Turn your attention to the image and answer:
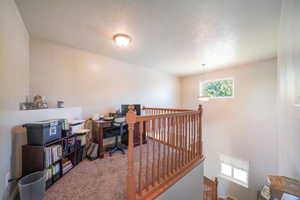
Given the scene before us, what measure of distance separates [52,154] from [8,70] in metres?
1.28

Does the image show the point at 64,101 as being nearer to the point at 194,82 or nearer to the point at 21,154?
the point at 21,154

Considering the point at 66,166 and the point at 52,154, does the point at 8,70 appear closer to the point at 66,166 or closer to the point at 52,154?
the point at 52,154

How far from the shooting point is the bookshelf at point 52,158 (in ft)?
5.32

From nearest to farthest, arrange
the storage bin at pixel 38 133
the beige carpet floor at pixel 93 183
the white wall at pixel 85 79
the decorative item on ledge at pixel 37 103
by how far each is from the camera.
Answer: the beige carpet floor at pixel 93 183
the storage bin at pixel 38 133
the decorative item on ledge at pixel 37 103
the white wall at pixel 85 79

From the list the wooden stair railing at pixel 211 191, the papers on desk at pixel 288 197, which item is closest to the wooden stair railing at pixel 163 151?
the papers on desk at pixel 288 197

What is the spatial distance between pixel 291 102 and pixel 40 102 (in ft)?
13.3

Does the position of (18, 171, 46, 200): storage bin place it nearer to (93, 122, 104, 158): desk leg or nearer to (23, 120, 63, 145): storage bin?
(23, 120, 63, 145): storage bin

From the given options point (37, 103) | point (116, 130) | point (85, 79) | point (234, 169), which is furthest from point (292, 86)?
point (234, 169)

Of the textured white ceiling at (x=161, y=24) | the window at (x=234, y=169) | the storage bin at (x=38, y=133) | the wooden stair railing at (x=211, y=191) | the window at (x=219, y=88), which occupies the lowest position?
the wooden stair railing at (x=211, y=191)

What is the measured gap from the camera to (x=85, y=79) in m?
2.98

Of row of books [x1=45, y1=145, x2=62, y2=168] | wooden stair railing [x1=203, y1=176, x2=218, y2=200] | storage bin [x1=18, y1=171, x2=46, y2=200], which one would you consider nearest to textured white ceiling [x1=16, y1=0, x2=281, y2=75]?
row of books [x1=45, y1=145, x2=62, y2=168]

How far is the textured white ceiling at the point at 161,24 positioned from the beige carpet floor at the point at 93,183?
2556mm

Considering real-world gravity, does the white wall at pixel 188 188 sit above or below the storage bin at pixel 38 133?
below

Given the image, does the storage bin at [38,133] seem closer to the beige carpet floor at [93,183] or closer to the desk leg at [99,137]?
the beige carpet floor at [93,183]
